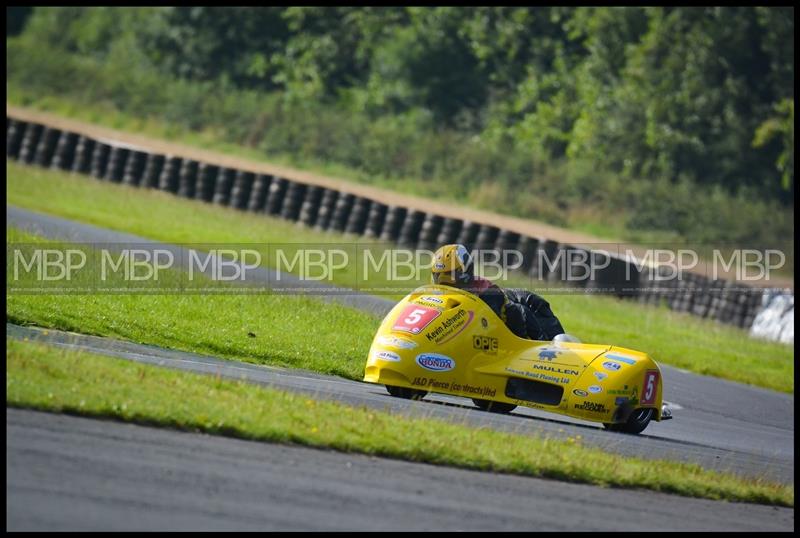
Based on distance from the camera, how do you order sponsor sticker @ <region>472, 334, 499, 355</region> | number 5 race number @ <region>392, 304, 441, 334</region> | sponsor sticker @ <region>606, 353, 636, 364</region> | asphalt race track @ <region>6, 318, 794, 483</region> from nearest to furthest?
asphalt race track @ <region>6, 318, 794, 483</region>
number 5 race number @ <region>392, 304, 441, 334</region>
sponsor sticker @ <region>472, 334, 499, 355</region>
sponsor sticker @ <region>606, 353, 636, 364</region>

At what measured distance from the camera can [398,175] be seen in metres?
41.0

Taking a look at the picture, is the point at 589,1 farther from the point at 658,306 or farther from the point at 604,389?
the point at 604,389

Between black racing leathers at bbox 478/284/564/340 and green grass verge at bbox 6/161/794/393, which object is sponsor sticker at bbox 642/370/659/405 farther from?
green grass verge at bbox 6/161/794/393

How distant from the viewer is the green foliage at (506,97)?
39469mm

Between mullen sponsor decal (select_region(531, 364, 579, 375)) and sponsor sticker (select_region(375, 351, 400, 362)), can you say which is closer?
sponsor sticker (select_region(375, 351, 400, 362))

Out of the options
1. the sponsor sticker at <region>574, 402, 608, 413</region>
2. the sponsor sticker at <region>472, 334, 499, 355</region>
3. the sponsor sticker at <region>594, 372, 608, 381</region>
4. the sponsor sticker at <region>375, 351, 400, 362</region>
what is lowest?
the sponsor sticker at <region>574, 402, 608, 413</region>

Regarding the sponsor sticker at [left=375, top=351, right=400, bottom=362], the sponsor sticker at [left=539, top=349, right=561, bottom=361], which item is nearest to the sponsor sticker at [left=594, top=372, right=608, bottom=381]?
the sponsor sticker at [left=539, top=349, right=561, bottom=361]

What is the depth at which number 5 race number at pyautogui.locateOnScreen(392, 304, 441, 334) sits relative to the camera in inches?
459

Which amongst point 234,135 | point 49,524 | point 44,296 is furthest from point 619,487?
point 234,135

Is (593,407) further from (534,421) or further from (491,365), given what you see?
(491,365)

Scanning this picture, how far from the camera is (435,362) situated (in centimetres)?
1158

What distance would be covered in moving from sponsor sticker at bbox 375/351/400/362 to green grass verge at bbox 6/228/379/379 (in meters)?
1.81

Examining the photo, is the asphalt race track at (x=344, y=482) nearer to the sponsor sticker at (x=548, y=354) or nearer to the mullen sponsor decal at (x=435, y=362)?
the mullen sponsor decal at (x=435, y=362)

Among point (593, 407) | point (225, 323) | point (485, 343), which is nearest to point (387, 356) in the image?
point (485, 343)
